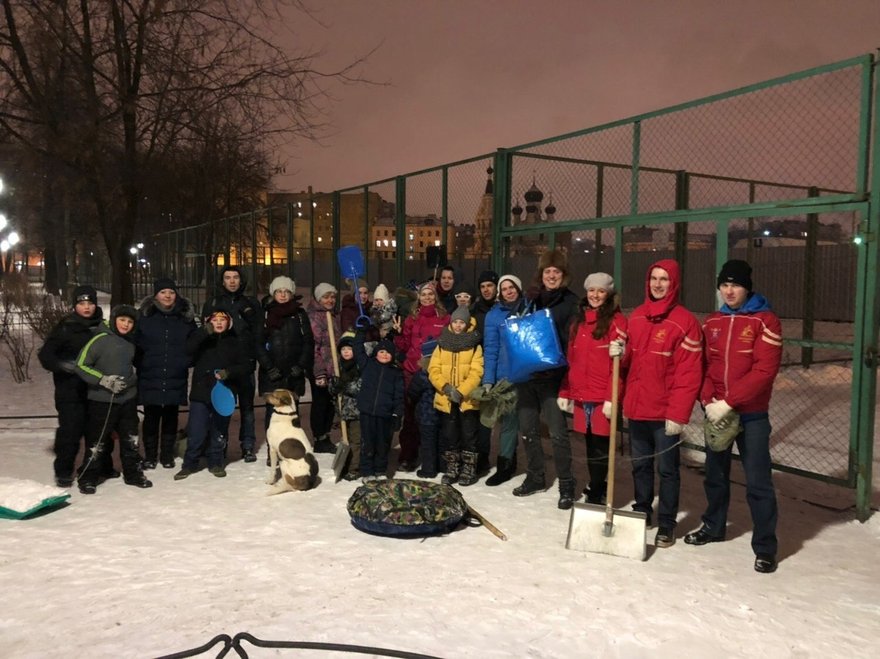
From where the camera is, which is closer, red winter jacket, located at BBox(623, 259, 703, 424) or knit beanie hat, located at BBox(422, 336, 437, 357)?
red winter jacket, located at BBox(623, 259, 703, 424)

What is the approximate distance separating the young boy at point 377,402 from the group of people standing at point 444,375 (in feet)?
0.05

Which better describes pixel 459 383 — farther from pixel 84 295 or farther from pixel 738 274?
pixel 84 295

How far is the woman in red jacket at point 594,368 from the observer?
4863mm

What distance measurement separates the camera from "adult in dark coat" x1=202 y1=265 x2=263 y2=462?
6.38m

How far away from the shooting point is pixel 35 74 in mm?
13477

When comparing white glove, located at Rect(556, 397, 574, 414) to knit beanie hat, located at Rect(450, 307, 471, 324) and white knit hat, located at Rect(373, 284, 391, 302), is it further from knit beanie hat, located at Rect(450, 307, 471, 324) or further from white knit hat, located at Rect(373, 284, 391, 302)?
white knit hat, located at Rect(373, 284, 391, 302)

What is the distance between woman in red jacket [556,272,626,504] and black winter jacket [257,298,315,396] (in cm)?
261

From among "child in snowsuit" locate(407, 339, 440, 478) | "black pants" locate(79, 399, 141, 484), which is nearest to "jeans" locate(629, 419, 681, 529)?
"child in snowsuit" locate(407, 339, 440, 478)

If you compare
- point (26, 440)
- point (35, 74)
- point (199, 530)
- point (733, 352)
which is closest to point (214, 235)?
point (35, 74)

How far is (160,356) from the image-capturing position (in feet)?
20.0

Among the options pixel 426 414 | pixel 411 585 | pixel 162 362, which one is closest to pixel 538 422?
pixel 426 414

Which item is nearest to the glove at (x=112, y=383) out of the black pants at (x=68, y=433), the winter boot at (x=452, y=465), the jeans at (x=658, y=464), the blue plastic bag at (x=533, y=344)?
the black pants at (x=68, y=433)

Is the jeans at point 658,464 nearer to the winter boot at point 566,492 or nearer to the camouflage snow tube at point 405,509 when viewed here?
the winter boot at point 566,492

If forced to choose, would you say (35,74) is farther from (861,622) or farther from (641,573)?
(861,622)
